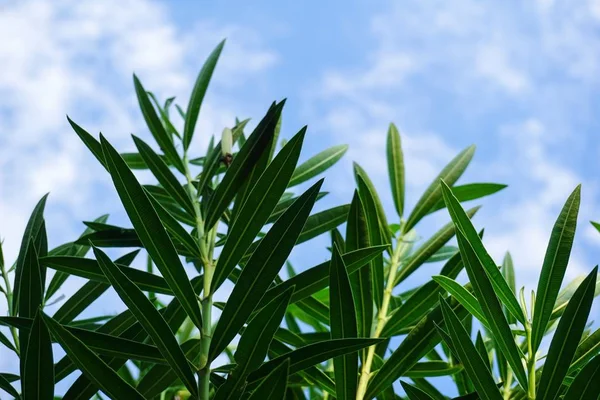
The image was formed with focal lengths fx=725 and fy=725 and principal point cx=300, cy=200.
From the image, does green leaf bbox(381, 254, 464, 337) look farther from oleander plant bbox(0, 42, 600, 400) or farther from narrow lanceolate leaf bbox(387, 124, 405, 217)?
narrow lanceolate leaf bbox(387, 124, 405, 217)

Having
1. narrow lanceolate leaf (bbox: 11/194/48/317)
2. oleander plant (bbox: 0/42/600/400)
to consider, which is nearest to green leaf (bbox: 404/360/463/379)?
oleander plant (bbox: 0/42/600/400)

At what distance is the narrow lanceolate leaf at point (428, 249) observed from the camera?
133 centimetres

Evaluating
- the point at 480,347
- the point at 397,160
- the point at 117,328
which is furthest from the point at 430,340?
the point at 397,160

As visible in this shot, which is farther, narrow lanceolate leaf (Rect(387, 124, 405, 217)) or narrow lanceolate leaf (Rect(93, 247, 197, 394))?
narrow lanceolate leaf (Rect(387, 124, 405, 217))

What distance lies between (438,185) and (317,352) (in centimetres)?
71

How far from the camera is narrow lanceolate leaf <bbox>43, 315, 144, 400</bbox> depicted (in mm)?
793

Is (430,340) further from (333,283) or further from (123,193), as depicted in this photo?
(123,193)

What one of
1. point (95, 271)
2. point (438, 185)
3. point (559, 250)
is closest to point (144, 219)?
point (95, 271)

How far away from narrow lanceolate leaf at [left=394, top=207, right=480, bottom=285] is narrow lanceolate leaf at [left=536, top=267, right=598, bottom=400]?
525mm

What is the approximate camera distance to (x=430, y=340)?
1.02 metres

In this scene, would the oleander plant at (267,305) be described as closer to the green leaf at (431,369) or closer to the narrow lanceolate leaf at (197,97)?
the green leaf at (431,369)

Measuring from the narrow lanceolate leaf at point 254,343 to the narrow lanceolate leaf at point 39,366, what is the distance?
194 mm

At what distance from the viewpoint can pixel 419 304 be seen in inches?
46.3

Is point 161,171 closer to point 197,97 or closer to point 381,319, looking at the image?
point 197,97
